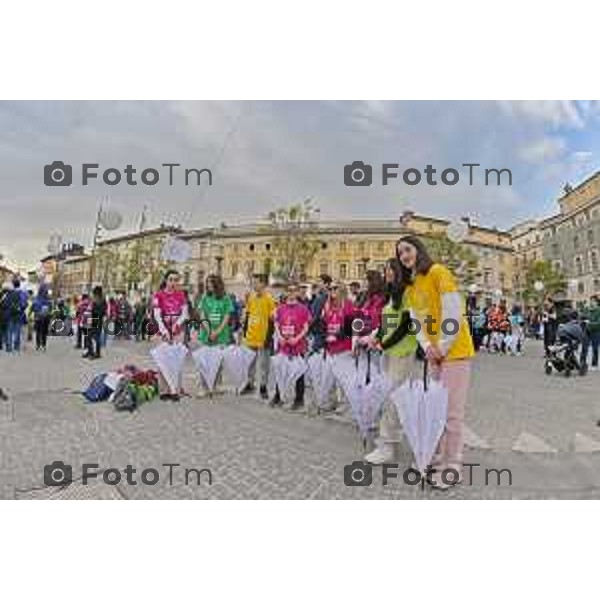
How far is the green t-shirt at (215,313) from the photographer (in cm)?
602

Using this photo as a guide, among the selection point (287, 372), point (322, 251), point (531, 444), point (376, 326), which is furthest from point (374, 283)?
point (322, 251)

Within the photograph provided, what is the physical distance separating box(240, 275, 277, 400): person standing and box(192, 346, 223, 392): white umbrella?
352 millimetres

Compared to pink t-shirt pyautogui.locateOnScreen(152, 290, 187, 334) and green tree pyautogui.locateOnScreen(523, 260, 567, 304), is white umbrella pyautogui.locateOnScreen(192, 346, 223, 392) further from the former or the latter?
green tree pyautogui.locateOnScreen(523, 260, 567, 304)

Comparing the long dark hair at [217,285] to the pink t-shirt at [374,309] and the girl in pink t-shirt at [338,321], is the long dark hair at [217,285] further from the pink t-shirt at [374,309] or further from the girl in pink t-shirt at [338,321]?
the pink t-shirt at [374,309]

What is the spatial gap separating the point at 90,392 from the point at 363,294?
307cm

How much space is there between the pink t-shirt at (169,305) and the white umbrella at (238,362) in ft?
2.18

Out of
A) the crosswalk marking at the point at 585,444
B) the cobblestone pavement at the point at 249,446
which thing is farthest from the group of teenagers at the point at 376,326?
the crosswalk marking at the point at 585,444

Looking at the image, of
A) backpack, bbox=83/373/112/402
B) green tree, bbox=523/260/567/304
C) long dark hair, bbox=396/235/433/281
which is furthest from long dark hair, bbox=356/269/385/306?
green tree, bbox=523/260/567/304

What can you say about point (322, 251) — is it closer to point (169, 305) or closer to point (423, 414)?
point (169, 305)

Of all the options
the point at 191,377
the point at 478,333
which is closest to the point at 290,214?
the point at 478,333

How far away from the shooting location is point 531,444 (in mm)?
4508

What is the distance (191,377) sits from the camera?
7.01 meters

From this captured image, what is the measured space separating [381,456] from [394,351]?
74cm

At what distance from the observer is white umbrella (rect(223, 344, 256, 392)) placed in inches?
234
